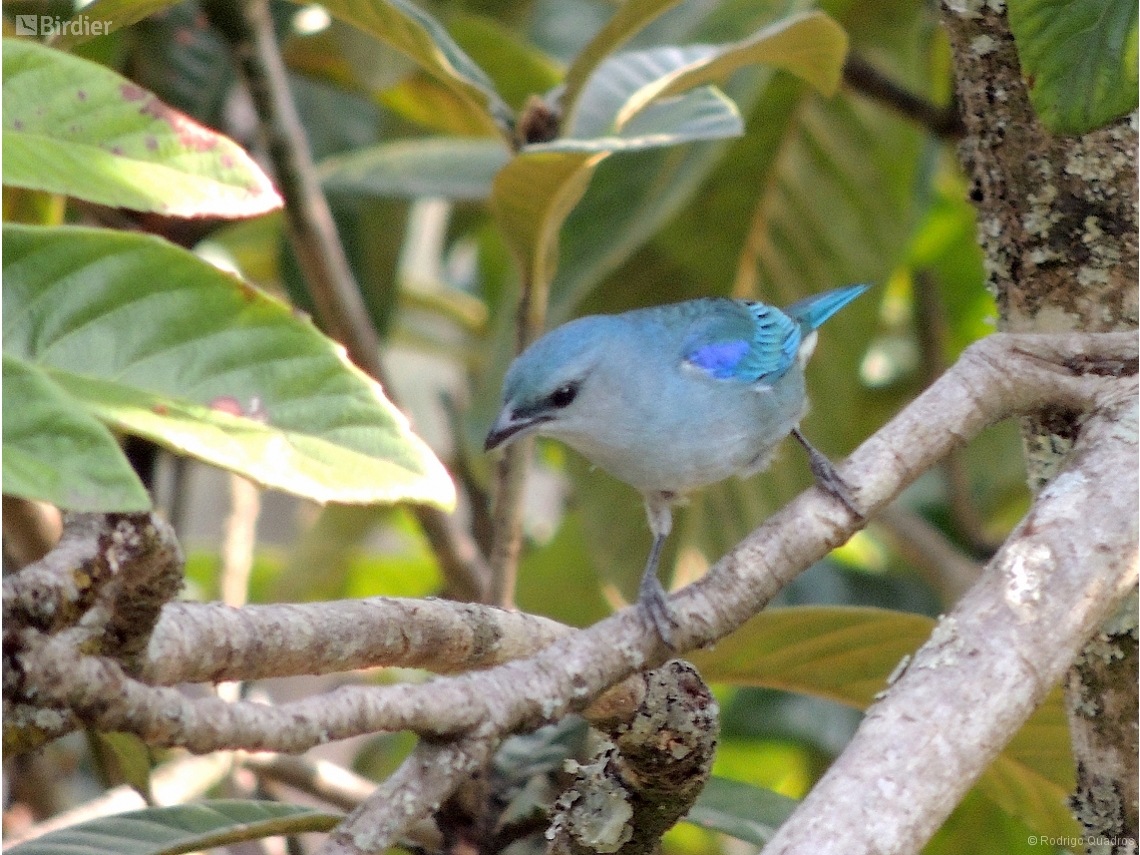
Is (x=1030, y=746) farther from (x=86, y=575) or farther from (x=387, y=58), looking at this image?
(x=387, y=58)

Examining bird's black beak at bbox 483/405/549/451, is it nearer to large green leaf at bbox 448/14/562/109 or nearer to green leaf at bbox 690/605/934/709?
green leaf at bbox 690/605/934/709

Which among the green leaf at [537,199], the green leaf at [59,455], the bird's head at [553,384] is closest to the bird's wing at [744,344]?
the bird's head at [553,384]

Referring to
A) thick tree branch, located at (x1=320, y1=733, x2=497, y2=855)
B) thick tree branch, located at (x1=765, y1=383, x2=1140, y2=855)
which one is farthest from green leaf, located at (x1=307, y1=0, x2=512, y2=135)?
thick tree branch, located at (x1=320, y1=733, x2=497, y2=855)

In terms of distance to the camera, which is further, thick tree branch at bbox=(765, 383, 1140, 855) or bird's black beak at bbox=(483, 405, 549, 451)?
bird's black beak at bbox=(483, 405, 549, 451)

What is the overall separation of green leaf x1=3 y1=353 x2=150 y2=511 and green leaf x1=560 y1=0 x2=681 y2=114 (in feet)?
5.41

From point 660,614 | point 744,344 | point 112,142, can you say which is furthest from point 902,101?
point 112,142

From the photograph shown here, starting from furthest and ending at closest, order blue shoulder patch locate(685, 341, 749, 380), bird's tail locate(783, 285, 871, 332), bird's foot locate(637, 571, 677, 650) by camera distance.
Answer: bird's tail locate(783, 285, 871, 332) < blue shoulder patch locate(685, 341, 749, 380) < bird's foot locate(637, 571, 677, 650)

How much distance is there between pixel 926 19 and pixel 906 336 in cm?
144

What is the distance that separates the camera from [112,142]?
1005 mm

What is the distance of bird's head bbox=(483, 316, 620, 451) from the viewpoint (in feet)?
7.24

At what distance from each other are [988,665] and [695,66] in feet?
4.17

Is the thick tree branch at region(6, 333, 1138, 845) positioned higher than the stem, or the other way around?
the stem

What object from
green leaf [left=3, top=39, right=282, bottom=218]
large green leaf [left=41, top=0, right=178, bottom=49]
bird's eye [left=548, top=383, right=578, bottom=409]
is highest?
green leaf [left=3, top=39, right=282, bottom=218]

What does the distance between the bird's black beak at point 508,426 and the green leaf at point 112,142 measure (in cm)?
116
